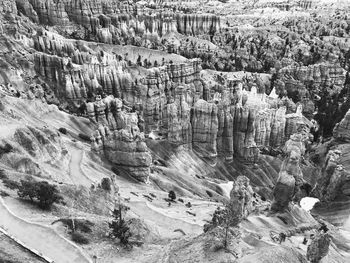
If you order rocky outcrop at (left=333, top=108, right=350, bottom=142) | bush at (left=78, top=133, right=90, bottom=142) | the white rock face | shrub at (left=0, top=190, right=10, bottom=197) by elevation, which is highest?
shrub at (left=0, top=190, right=10, bottom=197)

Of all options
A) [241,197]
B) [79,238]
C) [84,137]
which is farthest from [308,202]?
[79,238]

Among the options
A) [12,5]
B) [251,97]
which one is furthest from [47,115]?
[12,5]

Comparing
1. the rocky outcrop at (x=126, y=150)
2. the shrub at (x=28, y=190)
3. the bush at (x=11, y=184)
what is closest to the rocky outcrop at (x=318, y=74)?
the rocky outcrop at (x=126, y=150)

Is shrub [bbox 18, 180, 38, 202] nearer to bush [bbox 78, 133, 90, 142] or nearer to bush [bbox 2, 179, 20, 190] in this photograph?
bush [bbox 2, 179, 20, 190]

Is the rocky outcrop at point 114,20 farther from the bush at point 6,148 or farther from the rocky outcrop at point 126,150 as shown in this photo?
the bush at point 6,148

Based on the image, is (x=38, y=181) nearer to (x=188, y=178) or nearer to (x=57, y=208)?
(x=57, y=208)

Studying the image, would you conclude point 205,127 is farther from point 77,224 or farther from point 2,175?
point 77,224

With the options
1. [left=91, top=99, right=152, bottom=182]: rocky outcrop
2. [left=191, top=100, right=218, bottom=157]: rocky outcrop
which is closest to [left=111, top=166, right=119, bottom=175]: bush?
[left=91, top=99, right=152, bottom=182]: rocky outcrop
